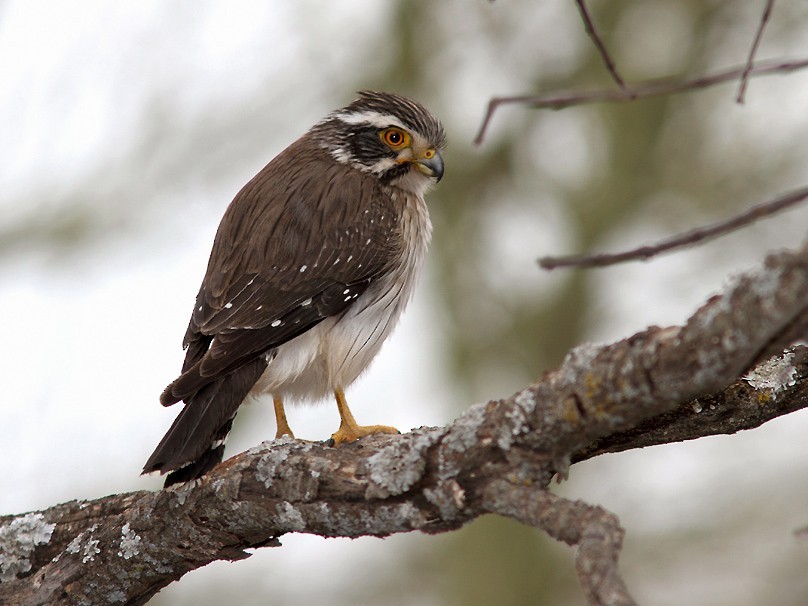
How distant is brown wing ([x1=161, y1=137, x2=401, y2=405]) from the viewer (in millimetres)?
4641

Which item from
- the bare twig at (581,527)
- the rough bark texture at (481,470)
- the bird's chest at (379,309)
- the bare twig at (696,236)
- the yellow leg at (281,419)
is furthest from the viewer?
the yellow leg at (281,419)

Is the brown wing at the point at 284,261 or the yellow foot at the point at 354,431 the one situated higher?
the brown wing at the point at 284,261

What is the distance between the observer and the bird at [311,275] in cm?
444

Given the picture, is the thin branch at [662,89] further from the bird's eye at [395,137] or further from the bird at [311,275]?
the bird's eye at [395,137]

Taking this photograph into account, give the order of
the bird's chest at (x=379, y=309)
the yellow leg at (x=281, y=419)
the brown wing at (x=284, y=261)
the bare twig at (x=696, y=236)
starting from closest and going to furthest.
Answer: the bare twig at (x=696, y=236)
the brown wing at (x=284, y=261)
the bird's chest at (x=379, y=309)
the yellow leg at (x=281, y=419)

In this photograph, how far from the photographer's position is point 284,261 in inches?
197

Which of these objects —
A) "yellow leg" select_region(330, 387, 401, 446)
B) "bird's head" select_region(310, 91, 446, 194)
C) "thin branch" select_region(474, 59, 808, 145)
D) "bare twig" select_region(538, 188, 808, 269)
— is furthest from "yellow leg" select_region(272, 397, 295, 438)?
"bare twig" select_region(538, 188, 808, 269)

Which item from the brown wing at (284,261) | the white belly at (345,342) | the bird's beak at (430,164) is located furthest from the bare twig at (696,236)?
the bird's beak at (430,164)

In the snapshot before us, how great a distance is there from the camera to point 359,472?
345cm

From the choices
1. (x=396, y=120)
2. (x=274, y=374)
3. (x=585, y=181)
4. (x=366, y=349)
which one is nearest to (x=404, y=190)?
(x=396, y=120)

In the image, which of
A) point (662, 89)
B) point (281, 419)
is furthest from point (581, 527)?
point (281, 419)

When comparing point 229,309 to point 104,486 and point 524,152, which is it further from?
point 524,152

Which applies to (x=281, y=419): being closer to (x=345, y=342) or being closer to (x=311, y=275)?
(x=345, y=342)

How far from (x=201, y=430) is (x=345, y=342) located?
3.77 ft
